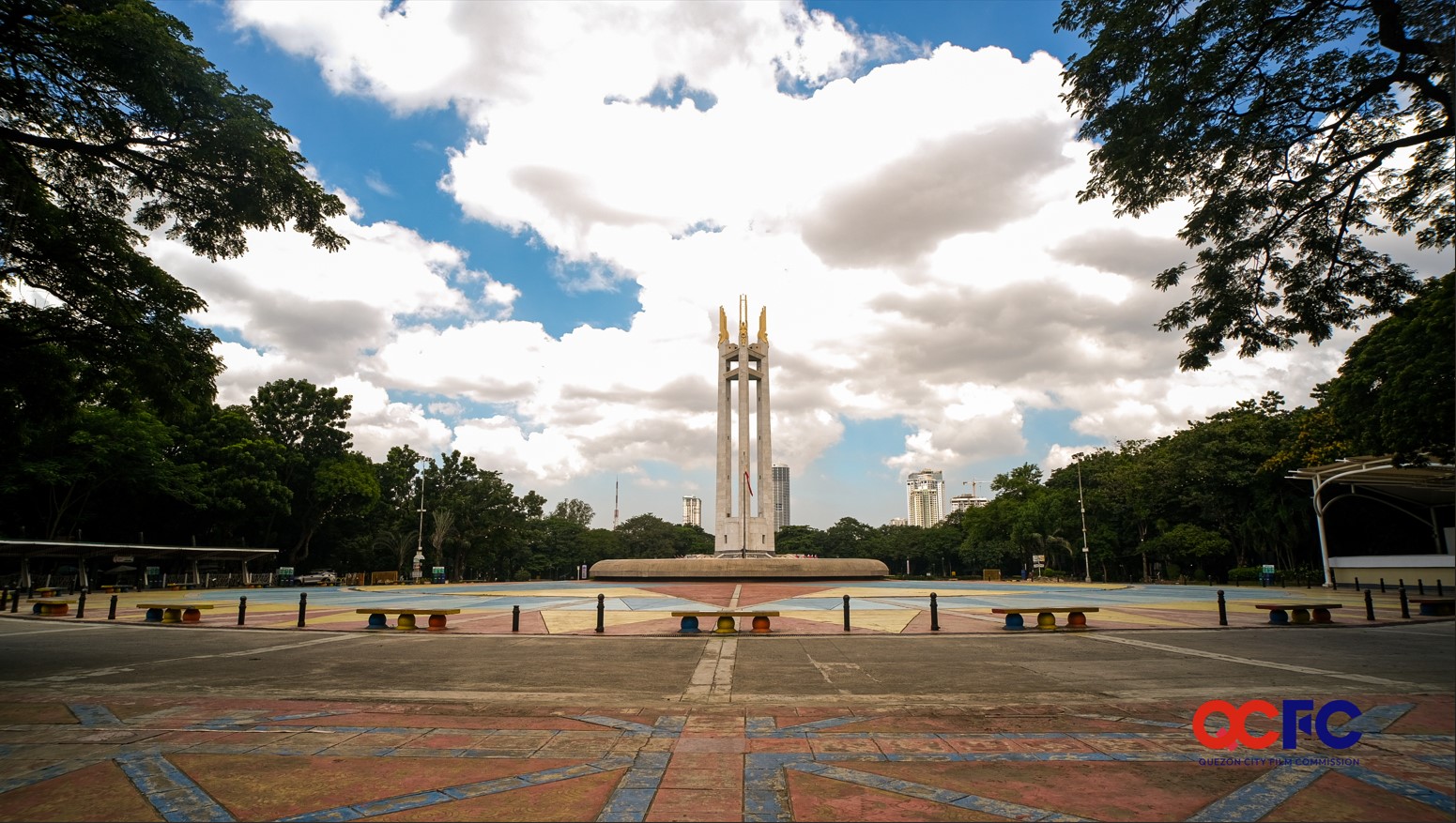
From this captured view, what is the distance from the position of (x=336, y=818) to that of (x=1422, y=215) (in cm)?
1819

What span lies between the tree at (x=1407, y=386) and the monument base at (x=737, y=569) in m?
26.4

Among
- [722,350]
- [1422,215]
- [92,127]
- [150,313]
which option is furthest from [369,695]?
[722,350]

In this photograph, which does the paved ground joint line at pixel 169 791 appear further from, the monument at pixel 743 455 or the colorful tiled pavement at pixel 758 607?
the monument at pixel 743 455

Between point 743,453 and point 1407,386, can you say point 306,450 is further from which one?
point 1407,386

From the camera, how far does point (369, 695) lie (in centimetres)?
912

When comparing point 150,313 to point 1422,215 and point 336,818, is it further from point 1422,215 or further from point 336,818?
point 1422,215

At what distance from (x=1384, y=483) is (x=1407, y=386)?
20386 millimetres

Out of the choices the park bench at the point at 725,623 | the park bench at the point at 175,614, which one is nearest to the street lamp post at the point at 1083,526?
the park bench at the point at 725,623

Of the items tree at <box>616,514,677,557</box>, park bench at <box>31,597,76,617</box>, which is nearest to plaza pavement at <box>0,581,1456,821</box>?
park bench at <box>31,597,76,617</box>

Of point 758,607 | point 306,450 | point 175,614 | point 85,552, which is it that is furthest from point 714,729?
point 306,450

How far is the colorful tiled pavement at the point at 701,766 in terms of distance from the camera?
490 centimetres

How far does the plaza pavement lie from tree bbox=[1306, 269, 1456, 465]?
7.39 m

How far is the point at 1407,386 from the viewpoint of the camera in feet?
64.6

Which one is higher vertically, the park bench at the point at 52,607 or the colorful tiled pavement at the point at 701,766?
the colorful tiled pavement at the point at 701,766
